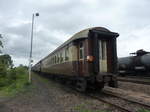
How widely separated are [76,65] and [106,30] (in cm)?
248

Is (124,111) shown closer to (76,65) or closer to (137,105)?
(137,105)

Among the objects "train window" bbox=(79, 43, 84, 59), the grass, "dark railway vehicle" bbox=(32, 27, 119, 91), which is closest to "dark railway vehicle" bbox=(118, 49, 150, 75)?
"dark railway vehicle" bbox=(32, 27, 119, 91)

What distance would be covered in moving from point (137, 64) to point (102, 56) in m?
11.9

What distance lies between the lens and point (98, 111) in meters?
5.84

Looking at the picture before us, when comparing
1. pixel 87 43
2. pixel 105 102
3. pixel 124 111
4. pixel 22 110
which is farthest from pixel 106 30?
pixel 22 110

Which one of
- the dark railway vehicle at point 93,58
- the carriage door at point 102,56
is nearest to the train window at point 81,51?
the dark railway vehicle at point 93,58

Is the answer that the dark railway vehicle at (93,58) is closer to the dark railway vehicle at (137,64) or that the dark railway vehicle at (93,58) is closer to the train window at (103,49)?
the train window at (103,49)

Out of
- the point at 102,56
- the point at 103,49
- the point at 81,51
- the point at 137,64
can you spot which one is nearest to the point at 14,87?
the point at 81,51

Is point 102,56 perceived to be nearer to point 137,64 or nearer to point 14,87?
point 14,87

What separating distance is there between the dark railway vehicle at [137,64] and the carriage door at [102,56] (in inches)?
403

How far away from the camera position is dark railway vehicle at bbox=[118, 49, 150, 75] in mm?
18566

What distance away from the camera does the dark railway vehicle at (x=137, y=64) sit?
18566 millimetres

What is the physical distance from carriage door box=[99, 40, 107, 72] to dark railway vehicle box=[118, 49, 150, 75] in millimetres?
10226

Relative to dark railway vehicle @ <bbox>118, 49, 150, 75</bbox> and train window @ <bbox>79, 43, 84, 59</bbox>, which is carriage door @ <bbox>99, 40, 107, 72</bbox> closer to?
train window @ <bbox>79, 43, 84, 59</bbox>
